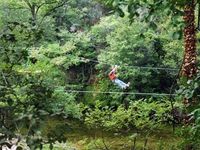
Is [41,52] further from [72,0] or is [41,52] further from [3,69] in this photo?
[3,69]

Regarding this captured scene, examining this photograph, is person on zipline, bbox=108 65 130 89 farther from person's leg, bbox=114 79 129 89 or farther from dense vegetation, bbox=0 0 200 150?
dense vegetation, bbox=0 0 200 150

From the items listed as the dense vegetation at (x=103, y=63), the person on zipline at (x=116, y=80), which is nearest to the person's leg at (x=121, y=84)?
the person on zipline at (x=116, y=80)

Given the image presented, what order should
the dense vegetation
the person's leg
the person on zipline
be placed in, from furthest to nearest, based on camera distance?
the person's leg
the person on zipline
the dense vegetation

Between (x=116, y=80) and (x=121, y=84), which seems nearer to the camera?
(x=116, y=80)

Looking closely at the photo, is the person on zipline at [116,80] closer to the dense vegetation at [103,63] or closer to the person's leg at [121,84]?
the person's leg at [121,84]

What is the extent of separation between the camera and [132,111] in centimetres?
675

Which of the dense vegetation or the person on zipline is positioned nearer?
the dense vegetation

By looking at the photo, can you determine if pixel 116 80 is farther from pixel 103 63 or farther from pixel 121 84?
pixel 103 63

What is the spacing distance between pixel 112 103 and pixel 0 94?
9147mm

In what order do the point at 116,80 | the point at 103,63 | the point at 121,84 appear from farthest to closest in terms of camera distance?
the point at 103,63
the point at 121,84
the point at 116,80

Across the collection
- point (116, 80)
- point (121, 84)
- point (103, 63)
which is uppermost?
point (103, 63)

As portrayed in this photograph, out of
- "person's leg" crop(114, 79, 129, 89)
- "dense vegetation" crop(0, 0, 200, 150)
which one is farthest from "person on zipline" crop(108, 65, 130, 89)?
"dense vegetation" crop(0, 0, 200, 150)

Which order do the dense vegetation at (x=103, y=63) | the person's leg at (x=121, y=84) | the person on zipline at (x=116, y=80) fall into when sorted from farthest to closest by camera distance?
the person's leg at (x=121, y=84)
the person on zipline at (x=116, y=80)
the dense vegetation at (x=103, y=63)

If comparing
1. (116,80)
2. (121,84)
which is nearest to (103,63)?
(121,84)
